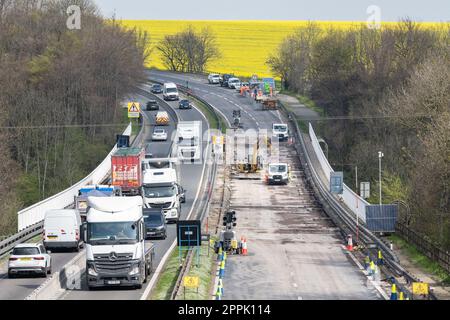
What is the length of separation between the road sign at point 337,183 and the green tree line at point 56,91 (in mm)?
25271

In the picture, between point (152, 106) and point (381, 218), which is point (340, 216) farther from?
point (152, 106)

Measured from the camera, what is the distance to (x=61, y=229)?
174ft

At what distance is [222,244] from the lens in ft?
182

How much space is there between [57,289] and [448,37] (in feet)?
310

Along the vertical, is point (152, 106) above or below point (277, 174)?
above

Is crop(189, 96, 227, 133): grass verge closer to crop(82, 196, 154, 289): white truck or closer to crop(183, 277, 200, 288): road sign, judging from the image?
crop(82, 196, 154, 289): white truck

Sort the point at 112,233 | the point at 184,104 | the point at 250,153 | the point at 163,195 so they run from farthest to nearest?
1. the point at 184,104
2. the point at 250,153
3. the point at 163,195
4. the point at 112,233

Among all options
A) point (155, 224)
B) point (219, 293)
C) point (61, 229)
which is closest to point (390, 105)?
point (155, 224)

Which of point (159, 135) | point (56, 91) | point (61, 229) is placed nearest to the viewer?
point (61, 229)

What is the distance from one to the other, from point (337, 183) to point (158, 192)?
15157mm

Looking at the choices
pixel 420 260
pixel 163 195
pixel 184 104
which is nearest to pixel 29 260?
pixel 420 260

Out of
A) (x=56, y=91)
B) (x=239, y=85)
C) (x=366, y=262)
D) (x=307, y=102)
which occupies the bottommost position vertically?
(x=366, y=262)

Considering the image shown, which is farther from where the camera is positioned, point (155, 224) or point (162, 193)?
point (162, 193)
